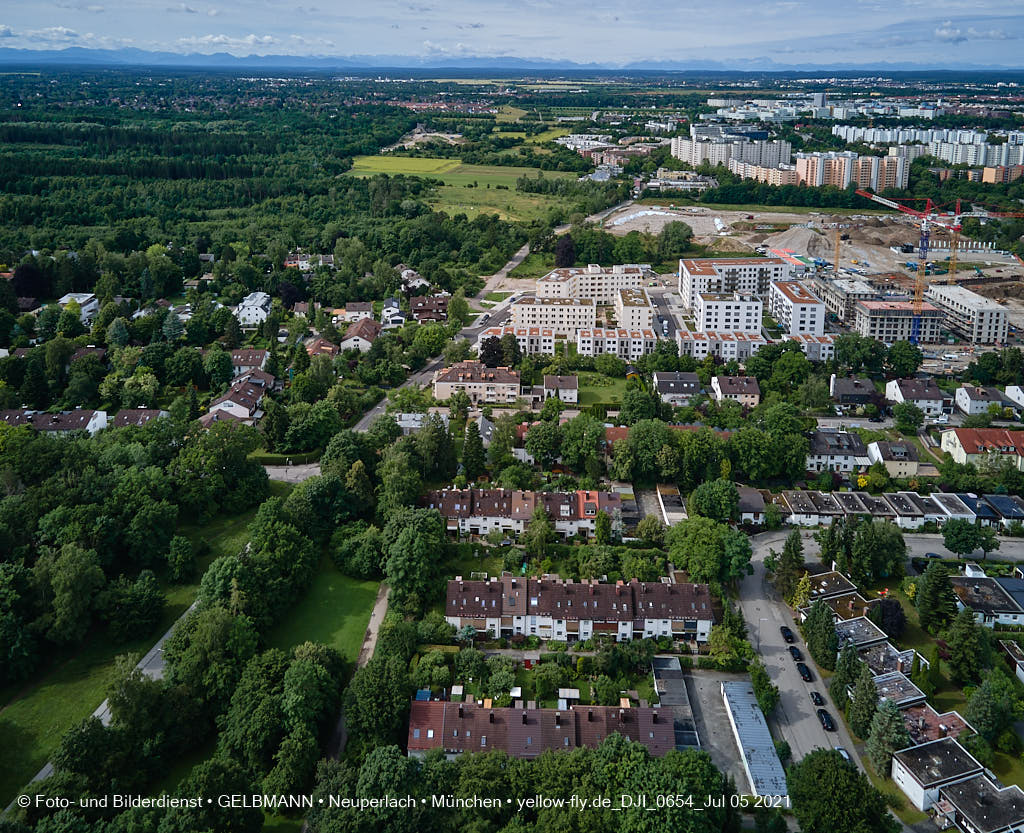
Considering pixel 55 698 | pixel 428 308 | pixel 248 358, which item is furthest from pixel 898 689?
pixel 428 308

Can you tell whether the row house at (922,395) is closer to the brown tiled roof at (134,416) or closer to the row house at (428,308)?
the row house at (428,308)

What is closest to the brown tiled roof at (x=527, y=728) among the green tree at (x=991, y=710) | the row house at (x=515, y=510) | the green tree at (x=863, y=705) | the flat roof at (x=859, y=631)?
the green tree at (x=863, y=705)

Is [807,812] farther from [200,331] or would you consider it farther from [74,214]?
[74,214]

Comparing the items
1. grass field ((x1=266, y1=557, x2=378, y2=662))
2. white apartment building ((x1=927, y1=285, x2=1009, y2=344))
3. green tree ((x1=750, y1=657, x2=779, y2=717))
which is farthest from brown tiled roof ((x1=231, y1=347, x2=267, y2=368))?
white apartment building ((x1=927, y1=285, x2=1009, y2=344))

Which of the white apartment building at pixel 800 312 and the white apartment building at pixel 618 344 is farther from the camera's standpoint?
the white apartment building at pixel 800 312

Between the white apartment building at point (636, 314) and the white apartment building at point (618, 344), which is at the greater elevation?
the white apartment building at point (636, 314)

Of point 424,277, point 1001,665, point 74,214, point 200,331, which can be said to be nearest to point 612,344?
point 424,277
